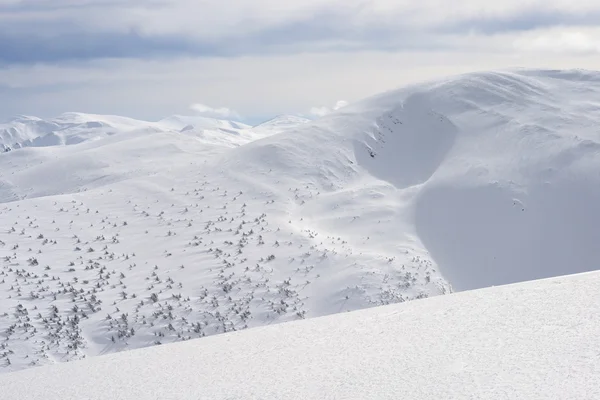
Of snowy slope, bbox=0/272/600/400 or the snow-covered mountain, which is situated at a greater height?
snowy slope, bbox=0/272/600/400

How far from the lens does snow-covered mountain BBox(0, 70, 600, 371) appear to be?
1784 cm

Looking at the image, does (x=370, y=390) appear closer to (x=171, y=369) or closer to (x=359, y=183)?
(x=171, y=369)

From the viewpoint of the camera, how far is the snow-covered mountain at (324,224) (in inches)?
703

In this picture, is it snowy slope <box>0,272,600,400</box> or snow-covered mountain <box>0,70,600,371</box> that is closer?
snowy slope <box>0,272,600,400</box>

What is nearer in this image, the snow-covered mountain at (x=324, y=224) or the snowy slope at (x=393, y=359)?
the snowy slope at (x=393, y=359)

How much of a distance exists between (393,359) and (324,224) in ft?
70.6

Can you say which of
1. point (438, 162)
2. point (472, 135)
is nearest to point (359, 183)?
point (438, 162)

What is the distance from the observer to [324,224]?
27.3 m

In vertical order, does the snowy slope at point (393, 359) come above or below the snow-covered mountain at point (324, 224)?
above

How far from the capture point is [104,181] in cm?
5438

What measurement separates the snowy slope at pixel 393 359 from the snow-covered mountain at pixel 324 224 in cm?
894

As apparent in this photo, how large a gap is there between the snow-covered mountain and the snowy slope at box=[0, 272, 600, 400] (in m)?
8.94

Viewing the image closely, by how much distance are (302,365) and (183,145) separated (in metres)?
66.4

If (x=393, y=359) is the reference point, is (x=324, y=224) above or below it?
below
